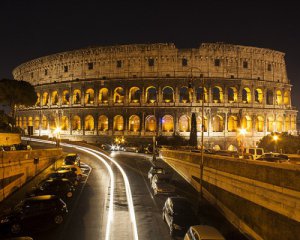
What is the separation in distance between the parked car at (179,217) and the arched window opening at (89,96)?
191 ft

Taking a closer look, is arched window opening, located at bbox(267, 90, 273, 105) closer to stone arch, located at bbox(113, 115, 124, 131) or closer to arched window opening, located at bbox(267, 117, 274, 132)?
arched window opening, located at bbox(267, 117, 274, 132)

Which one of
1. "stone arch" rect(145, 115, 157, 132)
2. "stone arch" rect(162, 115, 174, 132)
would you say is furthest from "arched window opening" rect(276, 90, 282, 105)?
"stone arch" rect(145, 115, 157, 132)

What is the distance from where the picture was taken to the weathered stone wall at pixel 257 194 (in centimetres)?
1533

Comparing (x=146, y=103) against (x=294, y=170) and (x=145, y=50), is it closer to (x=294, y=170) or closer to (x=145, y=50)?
(x=145, y=50)

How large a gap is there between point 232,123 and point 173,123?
38.4ft

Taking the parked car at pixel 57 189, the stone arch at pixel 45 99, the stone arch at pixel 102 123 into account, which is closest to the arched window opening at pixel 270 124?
the stone arch at pixel 102 123

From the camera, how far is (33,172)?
104ft

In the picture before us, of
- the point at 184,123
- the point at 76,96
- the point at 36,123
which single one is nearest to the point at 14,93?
the point at 76,96

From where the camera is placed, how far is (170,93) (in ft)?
235

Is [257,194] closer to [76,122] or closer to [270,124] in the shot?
[270,124]

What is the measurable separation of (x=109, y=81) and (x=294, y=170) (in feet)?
190

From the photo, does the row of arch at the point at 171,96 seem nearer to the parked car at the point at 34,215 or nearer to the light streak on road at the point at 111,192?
the light streak on road at the point at 111,192

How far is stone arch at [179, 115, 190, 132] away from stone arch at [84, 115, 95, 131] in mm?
17350

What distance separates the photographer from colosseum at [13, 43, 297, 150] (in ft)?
223
